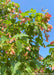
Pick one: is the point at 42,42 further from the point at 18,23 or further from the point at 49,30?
the point at 18,23

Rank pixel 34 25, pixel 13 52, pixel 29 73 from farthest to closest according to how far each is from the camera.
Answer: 1. pixel 34 25
2. pixel 29 73
3. pixel 13 52

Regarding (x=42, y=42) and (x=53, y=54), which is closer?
(x=53, y=54)

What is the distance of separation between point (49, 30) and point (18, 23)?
569 mm

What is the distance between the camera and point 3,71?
208cm

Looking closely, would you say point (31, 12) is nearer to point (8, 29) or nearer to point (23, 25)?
point (23, 25)

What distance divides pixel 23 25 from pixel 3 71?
0.86 metres

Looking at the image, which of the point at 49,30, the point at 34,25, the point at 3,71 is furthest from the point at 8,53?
the point at 49,30

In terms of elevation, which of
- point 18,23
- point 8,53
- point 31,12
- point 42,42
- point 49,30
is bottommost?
point 8,53

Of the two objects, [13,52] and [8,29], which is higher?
[8,29]

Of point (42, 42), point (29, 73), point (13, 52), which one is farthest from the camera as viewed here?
point (42, 42)

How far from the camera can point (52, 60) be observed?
215 cm

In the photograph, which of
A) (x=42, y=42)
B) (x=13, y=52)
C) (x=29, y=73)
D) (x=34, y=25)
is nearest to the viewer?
(x=13, y=52)

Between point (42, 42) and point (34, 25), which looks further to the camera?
point (42, 42)

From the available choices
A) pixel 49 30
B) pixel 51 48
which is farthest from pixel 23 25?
pixel 51 48
